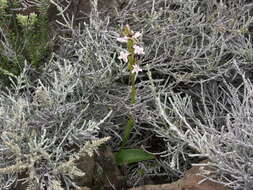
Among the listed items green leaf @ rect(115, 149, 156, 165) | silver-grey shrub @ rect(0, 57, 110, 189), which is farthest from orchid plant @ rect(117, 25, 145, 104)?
green leaf @ rect(115, 149, 156, 165)

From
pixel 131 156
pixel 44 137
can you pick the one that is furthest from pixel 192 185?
pixel 44 137

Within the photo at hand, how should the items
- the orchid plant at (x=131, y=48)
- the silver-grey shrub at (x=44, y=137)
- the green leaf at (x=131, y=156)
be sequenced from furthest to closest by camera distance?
1. the green leaf at (x=131, y=156)
2. the orchid plant at (x=131, y=48)
3. the silver-grey shrub at (x=44, y=137)

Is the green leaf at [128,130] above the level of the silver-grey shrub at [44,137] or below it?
below

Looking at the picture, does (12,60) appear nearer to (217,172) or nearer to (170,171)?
(170,171)

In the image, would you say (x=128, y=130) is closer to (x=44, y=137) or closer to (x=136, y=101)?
(x=136, y=101)

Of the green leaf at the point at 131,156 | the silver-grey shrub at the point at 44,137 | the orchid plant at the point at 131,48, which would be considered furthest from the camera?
the green leaf at the point at 131,156

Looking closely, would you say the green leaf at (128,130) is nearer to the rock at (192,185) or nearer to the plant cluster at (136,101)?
the plant cluster at (136,101)

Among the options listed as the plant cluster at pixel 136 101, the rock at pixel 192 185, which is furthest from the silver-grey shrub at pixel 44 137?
the rock at pixel 192 185

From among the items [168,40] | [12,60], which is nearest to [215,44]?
[168,40]
